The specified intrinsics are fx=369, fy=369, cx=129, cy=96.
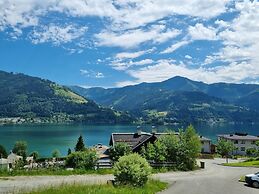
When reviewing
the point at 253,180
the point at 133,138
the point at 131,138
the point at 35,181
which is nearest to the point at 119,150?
the point at 253,180

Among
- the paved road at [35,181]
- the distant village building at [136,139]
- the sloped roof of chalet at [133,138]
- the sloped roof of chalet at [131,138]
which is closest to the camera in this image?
the paved road at [35,181]

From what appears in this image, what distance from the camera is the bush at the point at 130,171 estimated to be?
886 inches

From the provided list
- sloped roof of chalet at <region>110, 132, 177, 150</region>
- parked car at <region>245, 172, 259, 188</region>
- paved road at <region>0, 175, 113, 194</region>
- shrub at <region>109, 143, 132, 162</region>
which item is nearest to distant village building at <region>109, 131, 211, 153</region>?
sloped roof of chalet at <region>110, 132, 177, 150</region>

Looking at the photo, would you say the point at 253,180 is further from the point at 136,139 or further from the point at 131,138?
the point at 131,138

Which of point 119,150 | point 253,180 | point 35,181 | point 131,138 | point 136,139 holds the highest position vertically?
point 131,138

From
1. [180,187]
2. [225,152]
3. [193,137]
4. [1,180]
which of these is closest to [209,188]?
[180,187]

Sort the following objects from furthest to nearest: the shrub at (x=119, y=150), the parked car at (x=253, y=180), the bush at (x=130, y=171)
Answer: the shrub at (x=119, y=150), the parked car at (x=253, y=180), the bush at (x=130, y=171)

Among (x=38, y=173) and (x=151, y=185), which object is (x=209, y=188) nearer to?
(x=151, y=185)

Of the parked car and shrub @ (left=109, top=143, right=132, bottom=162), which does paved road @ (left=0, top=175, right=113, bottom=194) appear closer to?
the parked car

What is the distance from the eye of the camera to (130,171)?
22.5 meters

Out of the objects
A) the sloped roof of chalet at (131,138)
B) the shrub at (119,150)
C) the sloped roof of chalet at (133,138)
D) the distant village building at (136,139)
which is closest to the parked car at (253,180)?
the shrub at (119,150)

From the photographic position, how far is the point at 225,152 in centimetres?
9462

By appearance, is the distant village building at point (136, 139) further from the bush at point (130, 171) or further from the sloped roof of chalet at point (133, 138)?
the bush at point (130, 171)

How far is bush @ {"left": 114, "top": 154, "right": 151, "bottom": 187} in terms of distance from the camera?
22.5m
